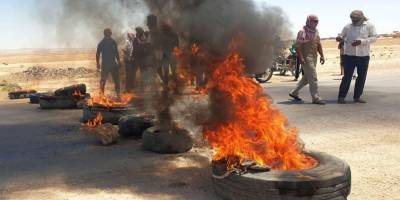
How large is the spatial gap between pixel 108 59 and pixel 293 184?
5.52 m

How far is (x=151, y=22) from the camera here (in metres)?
6.31

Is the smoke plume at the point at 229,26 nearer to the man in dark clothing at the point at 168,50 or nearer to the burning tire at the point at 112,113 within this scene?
the man in dark clothing at the point at 168,50

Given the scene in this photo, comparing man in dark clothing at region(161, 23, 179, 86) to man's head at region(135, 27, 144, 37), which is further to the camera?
man's head at region(135, 27, 144, 37)

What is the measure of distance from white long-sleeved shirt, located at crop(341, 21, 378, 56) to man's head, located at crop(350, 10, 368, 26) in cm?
9

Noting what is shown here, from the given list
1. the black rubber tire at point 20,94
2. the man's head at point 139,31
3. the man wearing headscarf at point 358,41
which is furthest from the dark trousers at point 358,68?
the black rubber tire at point 20,94

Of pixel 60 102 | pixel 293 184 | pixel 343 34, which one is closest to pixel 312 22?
pixel 343 34

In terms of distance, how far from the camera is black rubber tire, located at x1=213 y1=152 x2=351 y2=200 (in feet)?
13.2

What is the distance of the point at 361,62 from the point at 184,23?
623 cm

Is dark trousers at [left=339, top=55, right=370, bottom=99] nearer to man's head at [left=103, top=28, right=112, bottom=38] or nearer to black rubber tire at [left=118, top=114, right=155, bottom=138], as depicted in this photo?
black rubber tire at [left=118, top=114, right=155, bottom=138]

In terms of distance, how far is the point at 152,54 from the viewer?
658 cm

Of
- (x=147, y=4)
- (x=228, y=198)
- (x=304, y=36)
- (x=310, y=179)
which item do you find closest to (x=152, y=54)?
(x=147, y=4)

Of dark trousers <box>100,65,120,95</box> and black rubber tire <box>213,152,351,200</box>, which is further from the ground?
dark trousers <box>100,65,120,95</box>

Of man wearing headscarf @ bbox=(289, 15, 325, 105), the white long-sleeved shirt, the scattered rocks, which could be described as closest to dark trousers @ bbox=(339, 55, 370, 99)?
the white long-sleeved shirt

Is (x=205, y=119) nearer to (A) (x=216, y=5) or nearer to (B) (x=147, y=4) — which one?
(A) (x=216, y=5)
